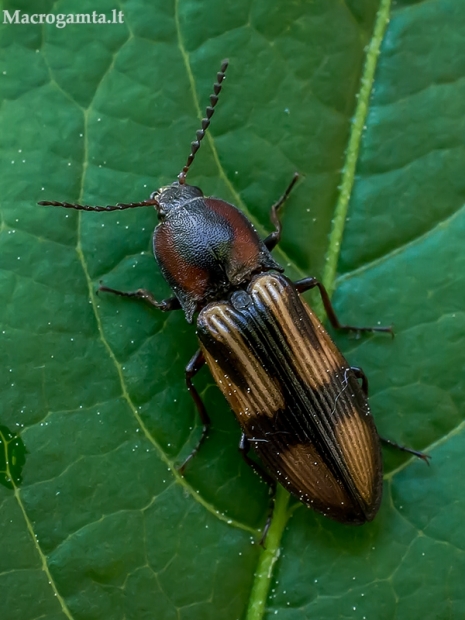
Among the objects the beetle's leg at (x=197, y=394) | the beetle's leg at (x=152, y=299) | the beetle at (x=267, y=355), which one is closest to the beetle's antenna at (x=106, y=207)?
the beetle at (x=267, y=355)

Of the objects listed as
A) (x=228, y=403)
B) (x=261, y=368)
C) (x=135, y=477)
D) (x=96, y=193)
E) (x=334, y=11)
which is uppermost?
(x=334, y=11)

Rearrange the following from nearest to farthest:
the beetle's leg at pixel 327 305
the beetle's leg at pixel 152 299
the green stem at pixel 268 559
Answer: the green stem at pixel 268 559, the beetle's leg at pixel 327 305, the beetle's leg at pixel 152 299

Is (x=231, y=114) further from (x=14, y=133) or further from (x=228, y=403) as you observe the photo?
(x=228, y=403)

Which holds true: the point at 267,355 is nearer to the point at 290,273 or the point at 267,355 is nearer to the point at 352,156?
the point at 290,273

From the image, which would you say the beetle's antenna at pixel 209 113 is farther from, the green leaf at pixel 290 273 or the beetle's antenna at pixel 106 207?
the beetle's antenna at pixel 106 207

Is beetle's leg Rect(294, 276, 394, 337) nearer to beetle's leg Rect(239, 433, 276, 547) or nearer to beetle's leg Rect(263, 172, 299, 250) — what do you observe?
beetle's leg Rect(263, 172, 299, 250)

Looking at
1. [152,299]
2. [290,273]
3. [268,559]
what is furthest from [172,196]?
[268,559]

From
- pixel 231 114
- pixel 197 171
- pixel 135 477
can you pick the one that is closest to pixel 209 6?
pixel 231 114

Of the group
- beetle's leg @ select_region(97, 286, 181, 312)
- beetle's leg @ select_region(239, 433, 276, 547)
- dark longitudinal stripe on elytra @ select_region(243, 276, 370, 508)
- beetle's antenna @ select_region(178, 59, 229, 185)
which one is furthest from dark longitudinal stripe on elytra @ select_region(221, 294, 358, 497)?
beetle's antenna @ select_region(178, 59, 229, 185)
